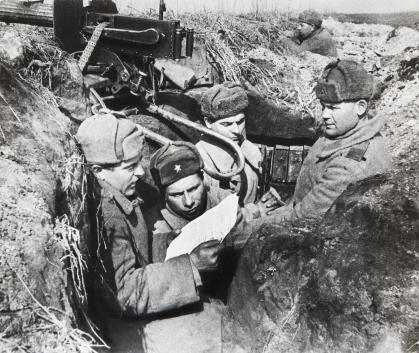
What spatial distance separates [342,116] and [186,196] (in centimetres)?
149

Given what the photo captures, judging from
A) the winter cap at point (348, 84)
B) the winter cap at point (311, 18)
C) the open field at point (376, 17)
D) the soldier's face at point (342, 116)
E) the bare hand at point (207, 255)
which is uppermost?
the open field at point (376, 17)

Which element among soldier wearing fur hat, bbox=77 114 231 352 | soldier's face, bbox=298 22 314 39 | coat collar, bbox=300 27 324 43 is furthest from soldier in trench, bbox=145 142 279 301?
soldier's face, bbox=298 22 314 39

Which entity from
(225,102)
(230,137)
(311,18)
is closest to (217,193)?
(230,137)

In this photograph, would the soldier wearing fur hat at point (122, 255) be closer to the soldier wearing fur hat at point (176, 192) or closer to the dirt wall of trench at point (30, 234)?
the dirt wall of trench at point (30, 234)

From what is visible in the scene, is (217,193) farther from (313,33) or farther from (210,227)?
(313,33)

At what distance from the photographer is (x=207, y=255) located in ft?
10.0

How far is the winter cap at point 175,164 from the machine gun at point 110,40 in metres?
0.48

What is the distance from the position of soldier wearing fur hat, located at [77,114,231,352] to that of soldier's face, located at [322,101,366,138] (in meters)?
1.40

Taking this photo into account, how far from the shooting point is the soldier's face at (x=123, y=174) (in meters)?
3.06

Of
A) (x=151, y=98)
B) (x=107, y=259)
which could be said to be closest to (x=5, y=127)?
(x=107, y=259)

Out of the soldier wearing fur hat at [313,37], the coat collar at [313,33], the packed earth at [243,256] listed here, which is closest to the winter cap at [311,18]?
the soldier wearing fur hat at [313,37]

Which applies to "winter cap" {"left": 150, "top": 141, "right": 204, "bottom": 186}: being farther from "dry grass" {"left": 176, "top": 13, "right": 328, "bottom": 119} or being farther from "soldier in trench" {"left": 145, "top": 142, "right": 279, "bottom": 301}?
"dry grass" {"left": 176, "top": 13, "right": 328, "bottom": 119}

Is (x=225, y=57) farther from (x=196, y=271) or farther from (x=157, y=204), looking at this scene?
(x=196, y=271)

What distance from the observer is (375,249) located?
2246 millimetres
